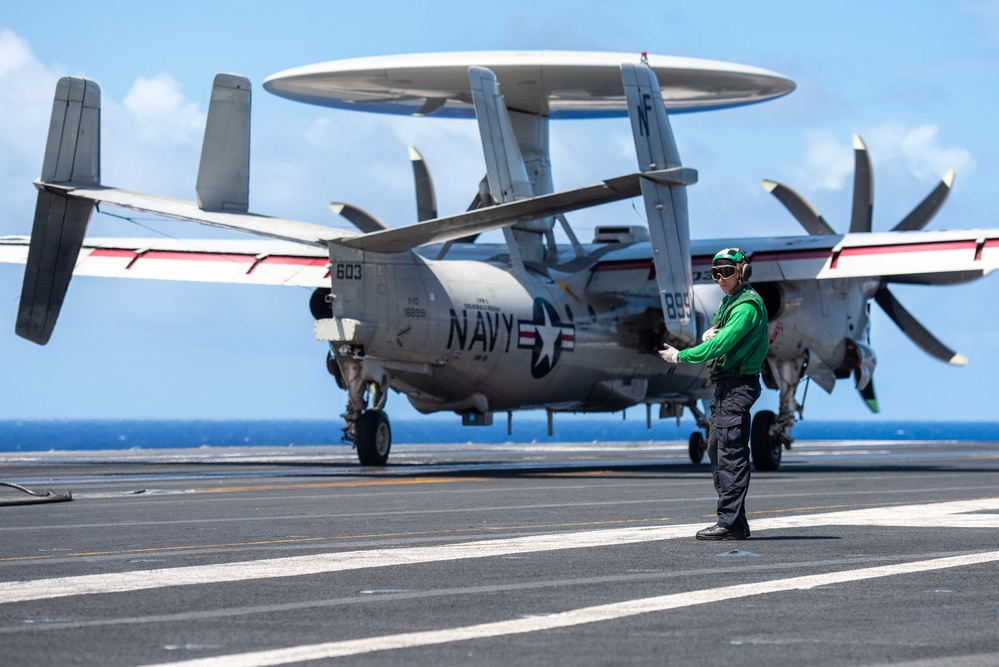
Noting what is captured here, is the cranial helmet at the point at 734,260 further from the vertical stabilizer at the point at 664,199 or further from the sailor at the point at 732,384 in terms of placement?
the vertical stabilizer at the point at 664,199

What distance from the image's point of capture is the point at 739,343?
11.0 m

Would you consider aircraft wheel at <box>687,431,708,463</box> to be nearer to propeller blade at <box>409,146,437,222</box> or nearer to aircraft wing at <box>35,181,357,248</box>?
propeller blade at <box>409,146,437,222</box>

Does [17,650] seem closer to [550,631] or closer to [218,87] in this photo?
[550,631]

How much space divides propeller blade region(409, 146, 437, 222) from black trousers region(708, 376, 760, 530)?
2166 cm

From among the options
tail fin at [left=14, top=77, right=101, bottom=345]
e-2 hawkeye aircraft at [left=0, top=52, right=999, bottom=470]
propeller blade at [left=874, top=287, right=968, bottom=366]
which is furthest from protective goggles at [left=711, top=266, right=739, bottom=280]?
propeller blade at [left=874, top=287, right=968, bottom=366]

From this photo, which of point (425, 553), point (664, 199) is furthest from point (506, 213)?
point (425, 553)

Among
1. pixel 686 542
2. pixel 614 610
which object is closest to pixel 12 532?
pixel 686 542

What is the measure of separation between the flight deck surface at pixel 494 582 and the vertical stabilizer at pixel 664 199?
8345 mm

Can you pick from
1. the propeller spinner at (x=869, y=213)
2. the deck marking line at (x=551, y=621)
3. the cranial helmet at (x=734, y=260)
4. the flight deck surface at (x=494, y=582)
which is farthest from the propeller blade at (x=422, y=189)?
the deck marking line at (x=551, y=621)

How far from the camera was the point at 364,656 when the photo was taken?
18.9ft

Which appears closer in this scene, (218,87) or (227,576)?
(227,576)

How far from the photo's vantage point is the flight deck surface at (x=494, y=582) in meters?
5.98

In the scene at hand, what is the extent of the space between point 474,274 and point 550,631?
19505 millimetres

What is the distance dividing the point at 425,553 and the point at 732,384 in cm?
281
